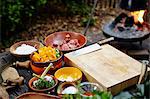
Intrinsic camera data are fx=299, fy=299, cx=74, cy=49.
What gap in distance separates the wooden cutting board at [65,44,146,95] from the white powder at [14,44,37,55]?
43 cm

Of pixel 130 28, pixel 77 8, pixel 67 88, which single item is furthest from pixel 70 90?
pixel 77 8

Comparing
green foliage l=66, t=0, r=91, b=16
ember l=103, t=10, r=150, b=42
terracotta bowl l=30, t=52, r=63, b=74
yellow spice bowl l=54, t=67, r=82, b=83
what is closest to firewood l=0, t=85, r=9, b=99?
terracotta bowl l=30, t=52, r=63, b=74

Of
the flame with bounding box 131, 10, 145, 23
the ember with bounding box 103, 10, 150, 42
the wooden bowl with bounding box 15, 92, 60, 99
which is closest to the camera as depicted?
the wooden bowl with bounding box 15, 92, 60, 99

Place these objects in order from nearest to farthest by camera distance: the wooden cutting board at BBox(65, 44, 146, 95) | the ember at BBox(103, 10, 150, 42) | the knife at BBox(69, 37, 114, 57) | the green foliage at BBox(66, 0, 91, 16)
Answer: the wooden cutting board at BBox(65, 44, 146, 95)
the knife at BBox(69, 37, 114, 57)
the ember at BBox(103, 10, 150, 42)
the green foliage at BBox(66, 0, 91, 16)

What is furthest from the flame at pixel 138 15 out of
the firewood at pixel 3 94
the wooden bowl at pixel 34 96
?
the firewood at pixel 3 94

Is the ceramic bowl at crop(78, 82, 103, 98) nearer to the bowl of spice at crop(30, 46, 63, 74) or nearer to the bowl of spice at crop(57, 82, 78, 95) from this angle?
the bowl of spice at crop(57, 82, 78, 95)

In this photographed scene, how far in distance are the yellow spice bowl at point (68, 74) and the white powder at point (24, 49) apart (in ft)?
1.68

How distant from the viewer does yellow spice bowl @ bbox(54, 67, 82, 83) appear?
3.06 m

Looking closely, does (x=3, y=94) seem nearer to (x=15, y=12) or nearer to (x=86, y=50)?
(x=86, y=50)

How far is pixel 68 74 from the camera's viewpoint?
316 cm

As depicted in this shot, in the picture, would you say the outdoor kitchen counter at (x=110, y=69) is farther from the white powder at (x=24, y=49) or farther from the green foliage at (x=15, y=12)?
the green foliage at (x=15, y=12)

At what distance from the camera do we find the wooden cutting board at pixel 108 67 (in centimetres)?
290

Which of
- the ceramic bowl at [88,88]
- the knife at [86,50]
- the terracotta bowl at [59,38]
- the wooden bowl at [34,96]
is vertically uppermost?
the terracotta bowl at [59,38]

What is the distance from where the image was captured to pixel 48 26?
6430mm
